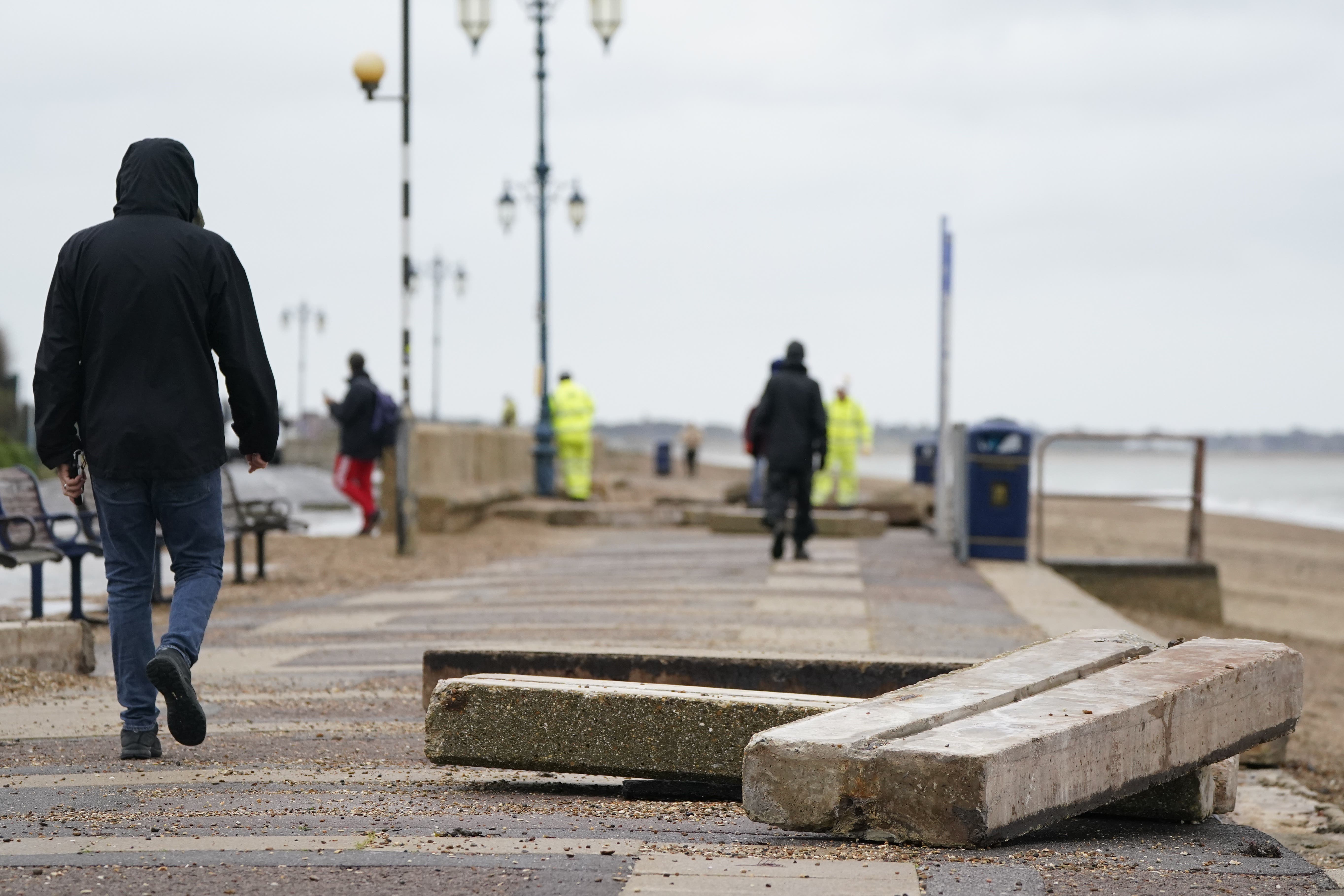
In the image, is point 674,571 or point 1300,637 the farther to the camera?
point 1300,637

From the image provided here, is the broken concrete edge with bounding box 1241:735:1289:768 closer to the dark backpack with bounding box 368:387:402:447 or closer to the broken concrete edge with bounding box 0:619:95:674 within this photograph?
the broken concrete edge with bounding box 0:619:95:674

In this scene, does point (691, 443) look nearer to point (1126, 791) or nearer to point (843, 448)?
point (843, 448)

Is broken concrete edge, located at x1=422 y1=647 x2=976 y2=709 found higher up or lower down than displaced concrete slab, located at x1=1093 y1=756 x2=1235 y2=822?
higher up

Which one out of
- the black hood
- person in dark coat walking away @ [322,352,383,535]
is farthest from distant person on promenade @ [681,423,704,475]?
the black hood

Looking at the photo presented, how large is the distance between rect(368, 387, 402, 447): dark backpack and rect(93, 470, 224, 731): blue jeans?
11.8 m

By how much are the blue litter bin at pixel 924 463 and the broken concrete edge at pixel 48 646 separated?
2428 centimetres

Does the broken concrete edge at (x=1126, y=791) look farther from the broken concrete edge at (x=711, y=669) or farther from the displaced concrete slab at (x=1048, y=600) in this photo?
the displaced concrete slab at (x=1048, y=600)

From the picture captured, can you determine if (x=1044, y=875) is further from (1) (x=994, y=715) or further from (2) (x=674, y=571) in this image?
(2) (x=674, y=571)

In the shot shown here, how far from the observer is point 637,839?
12.4 ft

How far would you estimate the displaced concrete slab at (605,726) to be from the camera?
171 inches

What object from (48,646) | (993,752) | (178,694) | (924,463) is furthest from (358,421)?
(924,463)

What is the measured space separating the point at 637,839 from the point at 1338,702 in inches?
Result: 283

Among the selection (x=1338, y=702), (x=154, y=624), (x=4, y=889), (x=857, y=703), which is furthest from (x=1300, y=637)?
(x=4, y=889)

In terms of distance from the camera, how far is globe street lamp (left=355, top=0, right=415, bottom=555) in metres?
14.8
